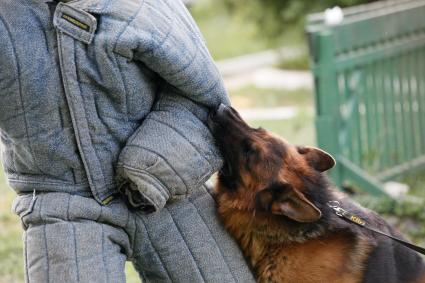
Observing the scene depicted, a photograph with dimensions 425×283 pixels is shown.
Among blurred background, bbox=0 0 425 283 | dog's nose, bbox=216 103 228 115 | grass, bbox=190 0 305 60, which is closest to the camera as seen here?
dog's nose, bbox=216 103 228 115

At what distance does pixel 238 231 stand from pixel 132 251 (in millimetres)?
579

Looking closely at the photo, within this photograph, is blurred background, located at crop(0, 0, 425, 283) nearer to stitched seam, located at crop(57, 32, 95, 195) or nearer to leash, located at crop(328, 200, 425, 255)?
leash, located at crop(328, 200, 425, 255)

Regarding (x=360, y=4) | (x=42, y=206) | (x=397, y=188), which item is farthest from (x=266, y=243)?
(x=360, y=4)

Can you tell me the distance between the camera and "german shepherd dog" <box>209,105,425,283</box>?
3.88 metres

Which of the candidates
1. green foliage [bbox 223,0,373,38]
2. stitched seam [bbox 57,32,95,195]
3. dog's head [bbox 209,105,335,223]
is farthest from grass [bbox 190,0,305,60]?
stitched seam [bbox 57,32,95,195]

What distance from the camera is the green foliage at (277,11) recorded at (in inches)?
504

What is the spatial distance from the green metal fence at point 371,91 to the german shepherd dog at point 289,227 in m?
3.47

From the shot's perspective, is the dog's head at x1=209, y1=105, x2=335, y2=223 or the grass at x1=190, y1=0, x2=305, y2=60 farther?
the grass at x1=190, y1=0, x2=305, y2=60

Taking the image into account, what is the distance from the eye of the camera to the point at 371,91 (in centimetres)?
812

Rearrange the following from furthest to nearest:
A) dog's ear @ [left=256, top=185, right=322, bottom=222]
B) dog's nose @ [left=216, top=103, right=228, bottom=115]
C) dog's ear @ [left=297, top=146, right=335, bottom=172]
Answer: dog's ear @ [left=297, top=146, right=335, bottom=172]
dog's ear @ [left=256, top=185, right=322, bottom=222]
dog's nose @ [left=216, top=103, right=228, bottom=115]

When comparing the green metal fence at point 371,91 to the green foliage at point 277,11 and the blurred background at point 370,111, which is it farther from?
the green foliage at point 277,11

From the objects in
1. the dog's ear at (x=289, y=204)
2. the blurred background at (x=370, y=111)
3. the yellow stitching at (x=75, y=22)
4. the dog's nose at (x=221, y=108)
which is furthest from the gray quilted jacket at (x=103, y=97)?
the blurred background at (x=370, y=111)

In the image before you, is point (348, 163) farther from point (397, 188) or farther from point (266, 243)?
point (266, 243)

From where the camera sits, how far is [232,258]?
372 cm
